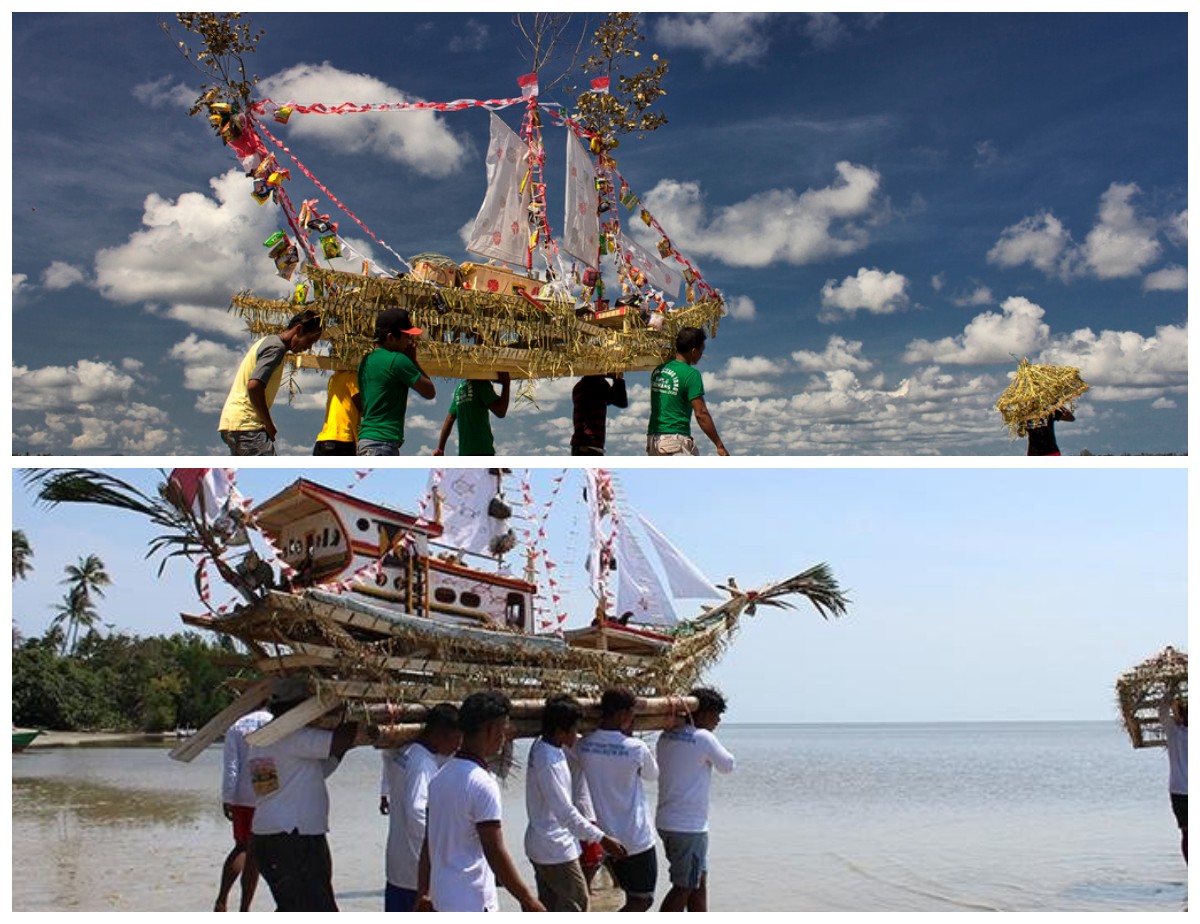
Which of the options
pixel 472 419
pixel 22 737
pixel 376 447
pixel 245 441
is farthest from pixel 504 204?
pixel 22 737

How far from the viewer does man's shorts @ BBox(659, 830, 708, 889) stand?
6.52 m

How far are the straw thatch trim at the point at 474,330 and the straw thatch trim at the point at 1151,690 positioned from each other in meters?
7.83

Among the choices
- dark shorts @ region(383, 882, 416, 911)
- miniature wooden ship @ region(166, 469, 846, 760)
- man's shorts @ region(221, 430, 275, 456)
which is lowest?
dark shorts @ region(383, 882, 416, 911)

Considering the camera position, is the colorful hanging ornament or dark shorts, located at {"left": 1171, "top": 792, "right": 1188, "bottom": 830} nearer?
dark shorts, located at {"left": 1171, "top": 792, "right": 1188, "bottom": 830}

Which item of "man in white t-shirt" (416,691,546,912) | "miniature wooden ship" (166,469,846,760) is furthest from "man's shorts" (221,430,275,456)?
"man in white t-shirt" (416,691,546,912)

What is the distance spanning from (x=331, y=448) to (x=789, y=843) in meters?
6.01

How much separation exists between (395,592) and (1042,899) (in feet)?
19.7

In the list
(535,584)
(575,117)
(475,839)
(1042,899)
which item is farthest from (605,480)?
(575,117)

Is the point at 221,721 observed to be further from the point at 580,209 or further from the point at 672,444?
the point at 580,209

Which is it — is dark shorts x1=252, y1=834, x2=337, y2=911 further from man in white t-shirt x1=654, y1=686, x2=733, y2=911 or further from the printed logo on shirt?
man in white t-shirt x1=654, y1=686, x2=733, y2=911

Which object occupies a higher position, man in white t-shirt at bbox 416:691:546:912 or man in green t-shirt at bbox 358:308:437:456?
man in green t-shirt at bbox 358:308:437:456

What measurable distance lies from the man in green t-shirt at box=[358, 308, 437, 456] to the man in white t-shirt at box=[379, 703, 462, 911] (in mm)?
2088

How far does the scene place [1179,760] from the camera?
766 centimetres

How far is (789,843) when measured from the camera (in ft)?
36.2
